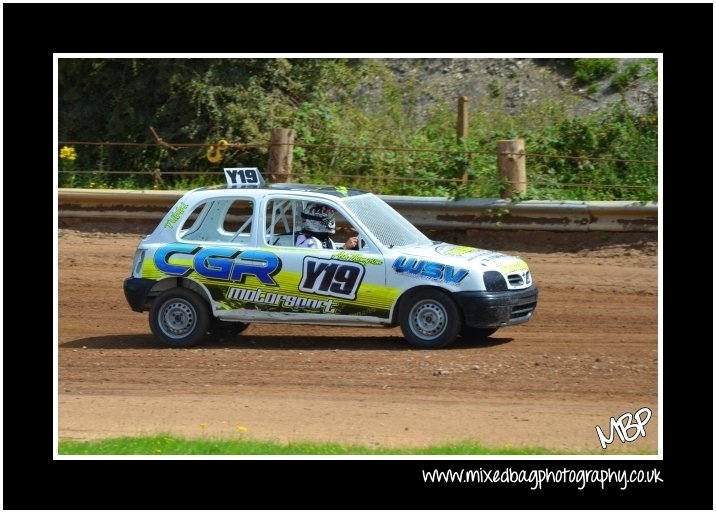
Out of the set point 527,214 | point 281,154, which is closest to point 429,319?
point 527,214

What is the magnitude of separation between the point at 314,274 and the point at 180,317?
1631 mm

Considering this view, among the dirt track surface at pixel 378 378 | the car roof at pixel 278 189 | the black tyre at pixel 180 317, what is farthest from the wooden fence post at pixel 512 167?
the black tyre at pixel 180 317

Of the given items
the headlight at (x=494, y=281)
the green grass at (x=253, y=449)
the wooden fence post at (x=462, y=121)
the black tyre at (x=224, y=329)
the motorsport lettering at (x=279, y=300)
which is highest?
the wooden fence post at (x=462, y=121)

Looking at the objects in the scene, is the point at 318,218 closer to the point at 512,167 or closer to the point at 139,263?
the point at 139,263

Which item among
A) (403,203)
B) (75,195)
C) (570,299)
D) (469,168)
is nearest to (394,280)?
(570,299)

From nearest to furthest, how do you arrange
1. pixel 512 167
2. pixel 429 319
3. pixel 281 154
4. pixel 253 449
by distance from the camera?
pixel 253 449, pixel 429 319, pixel 512 167, pixel 281 154

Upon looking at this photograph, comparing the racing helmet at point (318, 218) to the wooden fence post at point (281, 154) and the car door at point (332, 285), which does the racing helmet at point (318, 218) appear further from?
the wooden fence post at point (281, 154)

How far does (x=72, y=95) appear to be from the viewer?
22.1 meters

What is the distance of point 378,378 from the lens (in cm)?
1087

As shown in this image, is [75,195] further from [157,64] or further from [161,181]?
[157,64]

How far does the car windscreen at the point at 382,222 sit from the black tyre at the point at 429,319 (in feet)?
2.35

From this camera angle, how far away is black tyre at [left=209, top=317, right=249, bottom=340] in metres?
12.9

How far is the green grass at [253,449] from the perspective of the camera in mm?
8383

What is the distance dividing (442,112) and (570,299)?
8.14m
